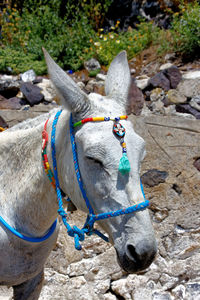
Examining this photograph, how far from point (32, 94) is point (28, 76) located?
675 mm

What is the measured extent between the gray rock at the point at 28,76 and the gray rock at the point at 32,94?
44 cm

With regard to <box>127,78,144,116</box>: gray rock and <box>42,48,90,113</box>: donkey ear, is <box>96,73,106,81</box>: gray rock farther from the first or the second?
<box>42,48,90,113</box>: donkey ear

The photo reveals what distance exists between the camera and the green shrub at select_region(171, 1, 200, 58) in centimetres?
472

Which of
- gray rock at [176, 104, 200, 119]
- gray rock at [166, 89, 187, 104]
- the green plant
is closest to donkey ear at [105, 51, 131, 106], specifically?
gray rock at [176, 104, 200, 119]

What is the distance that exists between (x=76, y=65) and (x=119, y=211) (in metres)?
4.17

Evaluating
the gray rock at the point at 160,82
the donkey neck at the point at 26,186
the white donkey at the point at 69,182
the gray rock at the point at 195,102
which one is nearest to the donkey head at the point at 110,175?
the white donkey at the point at 69,182

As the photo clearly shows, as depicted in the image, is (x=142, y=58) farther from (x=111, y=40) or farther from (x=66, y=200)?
(x=66, y=200)

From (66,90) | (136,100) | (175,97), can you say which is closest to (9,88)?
(136,100)

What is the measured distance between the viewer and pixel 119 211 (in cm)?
136

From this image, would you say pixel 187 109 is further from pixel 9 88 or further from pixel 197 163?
pixel 9 88

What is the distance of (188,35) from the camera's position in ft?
15.5

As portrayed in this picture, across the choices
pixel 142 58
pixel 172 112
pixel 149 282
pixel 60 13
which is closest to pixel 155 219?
pixel 149 282

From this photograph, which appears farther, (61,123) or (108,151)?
(61,123)

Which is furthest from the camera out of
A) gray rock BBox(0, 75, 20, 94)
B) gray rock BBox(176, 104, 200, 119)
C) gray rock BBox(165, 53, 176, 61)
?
gray rock BBox(165, 53, 176, 61)
